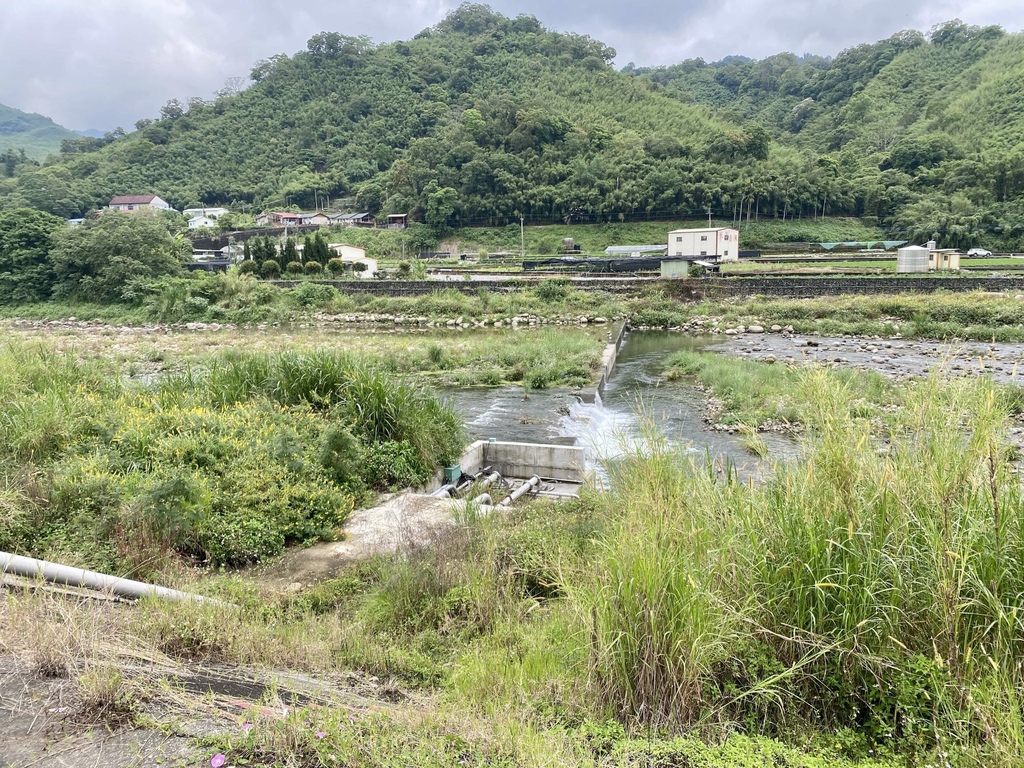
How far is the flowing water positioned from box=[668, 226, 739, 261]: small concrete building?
30.5m

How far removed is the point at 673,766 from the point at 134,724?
216cm

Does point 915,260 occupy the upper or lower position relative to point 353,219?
lower

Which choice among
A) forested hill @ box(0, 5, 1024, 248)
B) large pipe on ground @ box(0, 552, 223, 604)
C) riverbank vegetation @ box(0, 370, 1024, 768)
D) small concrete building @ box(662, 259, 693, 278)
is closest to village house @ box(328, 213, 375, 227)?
forested hill @ box(0, 5, 1024, 248)

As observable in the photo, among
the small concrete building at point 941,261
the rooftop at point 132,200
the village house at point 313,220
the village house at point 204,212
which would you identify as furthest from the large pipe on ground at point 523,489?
the rooftop at point 132,200

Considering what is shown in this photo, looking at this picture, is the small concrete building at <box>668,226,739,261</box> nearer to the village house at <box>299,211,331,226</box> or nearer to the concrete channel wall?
the concrete channel wall

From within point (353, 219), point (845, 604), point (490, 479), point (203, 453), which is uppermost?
point (353, 219)

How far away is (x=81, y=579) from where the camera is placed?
3852 mm

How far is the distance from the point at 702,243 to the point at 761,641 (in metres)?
48.3

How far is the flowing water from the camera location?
1108 centimetres

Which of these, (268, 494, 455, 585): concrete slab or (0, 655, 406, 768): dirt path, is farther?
(268, 494, 455, 585): concrete slab

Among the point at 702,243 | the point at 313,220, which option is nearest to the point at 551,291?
the point at 702,243

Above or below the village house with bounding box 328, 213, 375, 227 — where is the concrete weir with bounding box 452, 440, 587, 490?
below

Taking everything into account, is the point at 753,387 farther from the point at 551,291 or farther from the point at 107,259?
the point at 107,259

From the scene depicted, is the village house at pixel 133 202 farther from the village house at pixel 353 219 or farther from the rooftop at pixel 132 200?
the village house at pixel 353 219
